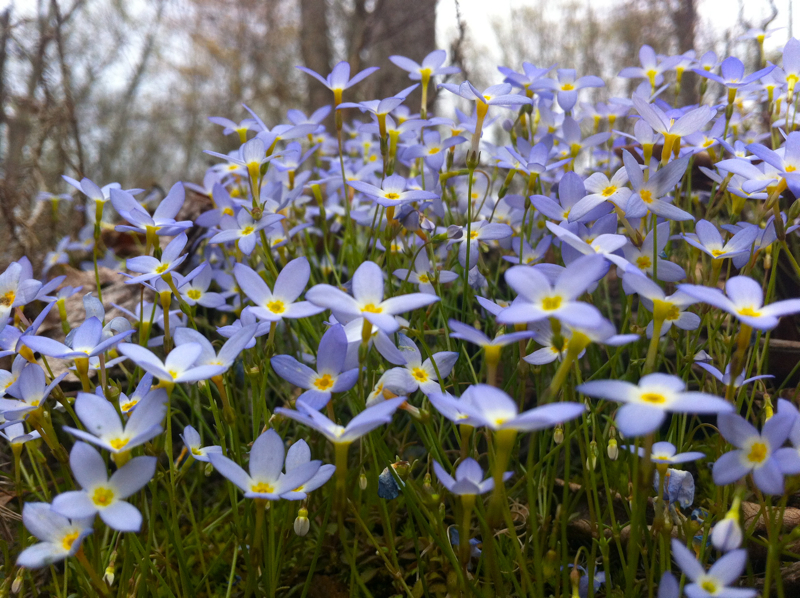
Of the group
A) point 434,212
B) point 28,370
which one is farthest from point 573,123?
point 28,370

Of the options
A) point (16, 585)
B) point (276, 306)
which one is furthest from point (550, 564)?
point (16, 585)

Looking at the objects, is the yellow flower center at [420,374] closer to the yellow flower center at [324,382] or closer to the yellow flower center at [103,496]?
the yellow flower center at [324,382]

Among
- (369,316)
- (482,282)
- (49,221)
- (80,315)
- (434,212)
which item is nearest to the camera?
(369,316)

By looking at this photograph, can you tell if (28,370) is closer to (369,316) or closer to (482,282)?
(369,316)

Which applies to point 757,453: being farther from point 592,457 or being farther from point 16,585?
point 16,585

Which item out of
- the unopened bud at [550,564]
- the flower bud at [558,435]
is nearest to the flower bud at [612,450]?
the flower bud at [558,435]

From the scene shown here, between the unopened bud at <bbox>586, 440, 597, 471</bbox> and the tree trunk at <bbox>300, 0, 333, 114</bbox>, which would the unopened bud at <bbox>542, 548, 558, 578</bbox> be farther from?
the tree trunk at <bbox>300, 0, 333, 114</bbox>
